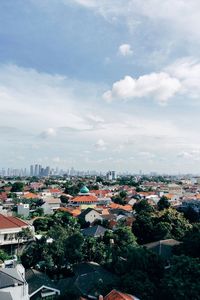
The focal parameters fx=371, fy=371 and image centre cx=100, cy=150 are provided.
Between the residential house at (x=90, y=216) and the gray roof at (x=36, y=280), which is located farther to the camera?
the residential house at (x=90, y=216)

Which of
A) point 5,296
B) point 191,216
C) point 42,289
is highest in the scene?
point 191,216

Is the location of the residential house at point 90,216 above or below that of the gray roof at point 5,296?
above

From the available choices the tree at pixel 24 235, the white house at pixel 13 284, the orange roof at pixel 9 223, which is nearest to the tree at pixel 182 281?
the white house at pixel 13 284

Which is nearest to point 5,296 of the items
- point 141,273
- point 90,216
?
point 141,273

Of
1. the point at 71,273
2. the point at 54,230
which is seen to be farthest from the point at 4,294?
the point at 54,230

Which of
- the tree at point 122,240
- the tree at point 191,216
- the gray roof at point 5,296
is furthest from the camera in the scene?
the tree at point 191,216

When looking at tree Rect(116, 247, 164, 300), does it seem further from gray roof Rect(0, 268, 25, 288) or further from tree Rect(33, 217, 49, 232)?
tree Rect(33, 217, 49, 232)

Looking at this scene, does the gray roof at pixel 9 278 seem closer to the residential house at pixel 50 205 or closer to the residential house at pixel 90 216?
the residential house at pixel 90 216

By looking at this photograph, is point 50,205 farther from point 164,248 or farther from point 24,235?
point 164,248

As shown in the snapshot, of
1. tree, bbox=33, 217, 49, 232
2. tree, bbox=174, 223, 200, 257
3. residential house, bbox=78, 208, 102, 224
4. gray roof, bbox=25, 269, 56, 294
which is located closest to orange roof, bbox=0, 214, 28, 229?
tree, bbox=33, 217, 49, 232
